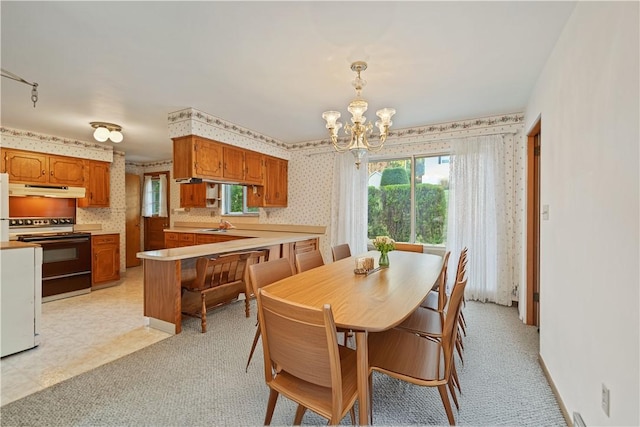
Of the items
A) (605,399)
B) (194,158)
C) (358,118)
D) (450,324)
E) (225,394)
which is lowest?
(225,394)

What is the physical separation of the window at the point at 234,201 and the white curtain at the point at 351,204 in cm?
190

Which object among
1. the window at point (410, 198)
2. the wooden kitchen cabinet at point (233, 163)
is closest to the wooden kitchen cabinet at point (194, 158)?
the wooden kitchen cabinet at point (233, 163)

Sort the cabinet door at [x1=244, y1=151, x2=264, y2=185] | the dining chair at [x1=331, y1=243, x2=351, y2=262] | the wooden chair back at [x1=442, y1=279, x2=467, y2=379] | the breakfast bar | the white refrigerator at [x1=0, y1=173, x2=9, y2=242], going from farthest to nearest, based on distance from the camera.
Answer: the cabinet door at [x1=244, y1=151, x2=264, y2=185], the dining chair at [x1=331, y1=243, x2=351, y2=262], the white refrigerator at [x1=0, y1=173, x2=9, y2=242], the breakfast bar, the wooden chair back at [x1=442, y1=279, x2=467, y2=379]

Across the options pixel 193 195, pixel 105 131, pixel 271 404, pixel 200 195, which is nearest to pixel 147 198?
pixel 193 195

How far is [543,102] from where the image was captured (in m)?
2.38

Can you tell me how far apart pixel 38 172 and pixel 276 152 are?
3.52m

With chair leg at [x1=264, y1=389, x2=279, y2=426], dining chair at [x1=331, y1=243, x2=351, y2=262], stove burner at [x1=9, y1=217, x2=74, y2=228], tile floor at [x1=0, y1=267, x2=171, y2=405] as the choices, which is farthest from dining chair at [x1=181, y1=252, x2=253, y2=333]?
stove burner at [x1=9, y1=217, x2=74, y2=228]

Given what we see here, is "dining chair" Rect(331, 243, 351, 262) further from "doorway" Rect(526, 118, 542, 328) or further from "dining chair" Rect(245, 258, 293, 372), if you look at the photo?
"doorway" Rect(526, 118, 542, 328)

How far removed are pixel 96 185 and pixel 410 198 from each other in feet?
17.3

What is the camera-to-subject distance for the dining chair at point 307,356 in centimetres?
113

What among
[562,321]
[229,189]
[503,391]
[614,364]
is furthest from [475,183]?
[229,189]

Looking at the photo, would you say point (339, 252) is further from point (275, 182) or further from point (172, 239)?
point (172, 239)

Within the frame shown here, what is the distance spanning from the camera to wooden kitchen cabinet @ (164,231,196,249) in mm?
4945

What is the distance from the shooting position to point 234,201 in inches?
227
